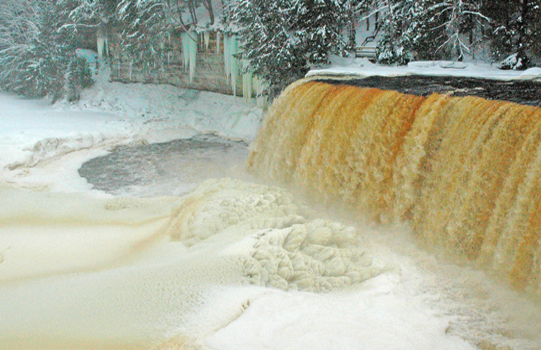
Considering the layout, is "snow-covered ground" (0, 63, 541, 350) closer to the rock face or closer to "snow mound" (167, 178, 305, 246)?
"snow mound" (167, 178, 305, 246)

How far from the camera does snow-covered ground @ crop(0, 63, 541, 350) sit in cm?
278

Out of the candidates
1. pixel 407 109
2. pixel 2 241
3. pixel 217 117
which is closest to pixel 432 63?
pixel 407 109

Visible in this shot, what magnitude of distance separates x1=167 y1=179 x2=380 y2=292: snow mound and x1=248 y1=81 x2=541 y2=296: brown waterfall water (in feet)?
2.21

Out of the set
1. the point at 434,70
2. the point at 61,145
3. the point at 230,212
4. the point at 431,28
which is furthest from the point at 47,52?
the point at 230,212

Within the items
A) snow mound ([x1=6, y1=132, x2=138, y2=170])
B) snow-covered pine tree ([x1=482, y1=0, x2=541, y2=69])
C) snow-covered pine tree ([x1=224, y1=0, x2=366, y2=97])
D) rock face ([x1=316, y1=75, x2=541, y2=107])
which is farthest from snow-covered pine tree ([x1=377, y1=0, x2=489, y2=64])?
snow mound ([x1=6, y1=132, x2=138, y2=170])

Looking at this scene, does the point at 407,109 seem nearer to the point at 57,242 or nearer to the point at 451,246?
the point at 451,246

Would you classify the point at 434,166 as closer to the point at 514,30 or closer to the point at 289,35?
the point at 289,35

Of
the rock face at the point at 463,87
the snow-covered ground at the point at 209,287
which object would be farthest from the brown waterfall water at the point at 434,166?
the rock face at the point at 463,87

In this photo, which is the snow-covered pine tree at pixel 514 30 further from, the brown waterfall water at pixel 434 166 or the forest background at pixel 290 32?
the brown waterfall water at pixel 434 166

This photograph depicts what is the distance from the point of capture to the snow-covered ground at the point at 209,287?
278 centimetres

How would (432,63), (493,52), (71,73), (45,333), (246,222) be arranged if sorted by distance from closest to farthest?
(45,333) < (246,222) < (432,63) < (493,52) < (71,73)

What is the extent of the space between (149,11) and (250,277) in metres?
11.6

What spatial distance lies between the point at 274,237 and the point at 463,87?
315cm

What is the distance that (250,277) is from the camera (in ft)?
11.0
